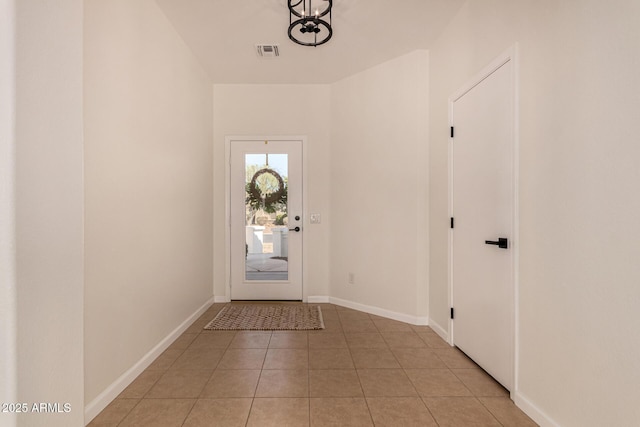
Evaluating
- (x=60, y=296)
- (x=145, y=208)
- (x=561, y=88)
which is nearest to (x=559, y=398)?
(x=561, y=88)

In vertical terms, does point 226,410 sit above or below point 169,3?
below

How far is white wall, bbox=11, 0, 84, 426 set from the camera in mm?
903

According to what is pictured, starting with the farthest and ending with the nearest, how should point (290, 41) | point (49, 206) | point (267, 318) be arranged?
point (267, 318)
point (290, 41)
point (49, 206)

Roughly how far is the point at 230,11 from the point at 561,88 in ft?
7.97

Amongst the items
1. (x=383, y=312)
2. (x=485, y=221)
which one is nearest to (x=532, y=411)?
(x=485, y=221)

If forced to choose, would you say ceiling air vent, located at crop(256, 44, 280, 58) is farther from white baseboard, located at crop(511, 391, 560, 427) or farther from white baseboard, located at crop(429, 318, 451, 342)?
white baseboard, located at crop(511, 391, 560, 427)

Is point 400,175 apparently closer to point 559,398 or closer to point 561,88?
point 561,88

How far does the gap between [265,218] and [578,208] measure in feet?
10.6

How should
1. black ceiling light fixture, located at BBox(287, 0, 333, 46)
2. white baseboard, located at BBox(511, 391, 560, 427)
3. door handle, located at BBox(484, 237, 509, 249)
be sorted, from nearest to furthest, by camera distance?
white baseboard, located at BBox(511, 391, 560, 427) < door handle, located at BBox(484, 237, 509, 249) < black ceiling light fixture, located at BBox(287, 0, 333, 46)

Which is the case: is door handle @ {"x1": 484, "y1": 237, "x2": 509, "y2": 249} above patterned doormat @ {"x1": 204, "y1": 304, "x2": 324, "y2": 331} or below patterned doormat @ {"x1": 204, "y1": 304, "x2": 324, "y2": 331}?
above

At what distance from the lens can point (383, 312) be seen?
3420 mm

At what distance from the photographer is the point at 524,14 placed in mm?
1771

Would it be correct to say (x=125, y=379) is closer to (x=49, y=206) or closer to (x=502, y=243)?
(x=49, y=206)

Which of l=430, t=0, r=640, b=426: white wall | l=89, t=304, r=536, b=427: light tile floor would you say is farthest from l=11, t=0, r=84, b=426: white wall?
l=430, t=0, r=640, b=426: white wall
